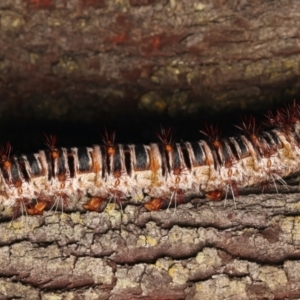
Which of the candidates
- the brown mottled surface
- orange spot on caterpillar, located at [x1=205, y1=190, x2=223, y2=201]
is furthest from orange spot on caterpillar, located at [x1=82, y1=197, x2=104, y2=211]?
the brown mottled surface

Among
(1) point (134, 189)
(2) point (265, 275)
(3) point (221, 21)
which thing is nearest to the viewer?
(2) point (265, 275)

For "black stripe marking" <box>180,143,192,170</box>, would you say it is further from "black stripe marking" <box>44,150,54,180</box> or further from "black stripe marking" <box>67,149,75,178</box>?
"black stripe marking" <box>44,150,54,180</box>

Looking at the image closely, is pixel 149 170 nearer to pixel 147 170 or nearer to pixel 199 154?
pixel 147 170

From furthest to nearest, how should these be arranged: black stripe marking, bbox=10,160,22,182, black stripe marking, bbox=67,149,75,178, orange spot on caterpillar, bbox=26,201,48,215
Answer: black stripe marking, bbox=67,149,75,178
black stripe marking, bbox=10,160,22,182
orange spot on caterpillar, bbox=26,201,48,215

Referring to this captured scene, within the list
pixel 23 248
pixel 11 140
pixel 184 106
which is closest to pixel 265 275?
pixel 23 248

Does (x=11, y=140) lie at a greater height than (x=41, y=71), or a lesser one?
lesser

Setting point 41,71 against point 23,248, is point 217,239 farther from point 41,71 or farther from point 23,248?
point 41,71
